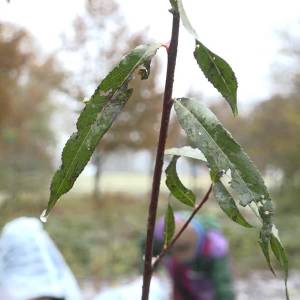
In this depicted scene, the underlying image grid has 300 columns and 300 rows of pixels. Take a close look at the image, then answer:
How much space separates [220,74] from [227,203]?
9 cm

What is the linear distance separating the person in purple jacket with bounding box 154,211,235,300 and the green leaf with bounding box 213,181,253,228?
197cm

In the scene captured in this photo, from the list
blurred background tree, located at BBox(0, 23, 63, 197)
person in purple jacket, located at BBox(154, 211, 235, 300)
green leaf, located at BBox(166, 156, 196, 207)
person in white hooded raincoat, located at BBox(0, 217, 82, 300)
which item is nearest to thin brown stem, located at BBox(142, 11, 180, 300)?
green leaf, located at BBox(166, 156, 196, 207)

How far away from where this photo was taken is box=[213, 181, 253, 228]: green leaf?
46 centimetres

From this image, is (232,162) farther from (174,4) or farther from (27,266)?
(27,266)

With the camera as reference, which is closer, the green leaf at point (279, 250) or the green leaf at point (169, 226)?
the green leaf at point (279, 250)

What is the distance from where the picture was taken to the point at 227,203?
1.52 feet

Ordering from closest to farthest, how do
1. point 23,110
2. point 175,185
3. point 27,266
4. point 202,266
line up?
Result: point 175,185 < point 27,266 < point 202,266 < point 23,110

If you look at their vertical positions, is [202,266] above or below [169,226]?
above

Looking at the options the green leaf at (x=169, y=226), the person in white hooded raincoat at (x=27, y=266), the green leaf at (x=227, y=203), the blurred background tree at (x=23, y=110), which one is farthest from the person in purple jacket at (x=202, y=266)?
the blurred background tree at (x=23, y=110)

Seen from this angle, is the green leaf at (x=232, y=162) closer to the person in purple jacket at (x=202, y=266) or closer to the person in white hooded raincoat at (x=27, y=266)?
the person in white hooded raincoat at (x=27, y=266)

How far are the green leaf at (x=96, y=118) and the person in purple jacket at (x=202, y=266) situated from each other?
6.60 feet

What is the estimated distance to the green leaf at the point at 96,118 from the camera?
430 millimetres

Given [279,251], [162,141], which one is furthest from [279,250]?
[162,141]

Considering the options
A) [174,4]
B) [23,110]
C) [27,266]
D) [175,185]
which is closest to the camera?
[174,4]
